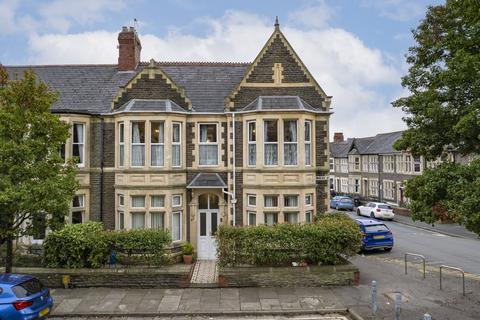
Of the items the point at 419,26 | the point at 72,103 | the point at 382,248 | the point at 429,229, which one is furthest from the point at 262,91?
the point at 429,229

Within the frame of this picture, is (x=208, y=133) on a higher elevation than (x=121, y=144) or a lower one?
higher

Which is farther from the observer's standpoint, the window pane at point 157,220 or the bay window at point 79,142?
the bay window at point 79,142

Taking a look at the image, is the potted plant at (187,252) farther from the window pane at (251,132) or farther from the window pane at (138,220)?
the window pane at (251,132)

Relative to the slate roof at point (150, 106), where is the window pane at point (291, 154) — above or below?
below

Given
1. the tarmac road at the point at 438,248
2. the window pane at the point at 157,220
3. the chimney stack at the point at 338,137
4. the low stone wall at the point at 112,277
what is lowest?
the tarmac road at the point at 438,248

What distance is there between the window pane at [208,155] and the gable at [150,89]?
2033mm

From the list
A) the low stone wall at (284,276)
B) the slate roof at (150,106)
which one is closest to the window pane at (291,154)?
the low stone wall at (284,276)

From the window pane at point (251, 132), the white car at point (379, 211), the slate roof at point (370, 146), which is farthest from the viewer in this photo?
the slate roof at point (370, 146)

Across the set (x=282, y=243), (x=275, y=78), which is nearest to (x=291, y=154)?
(x=275, y=78)

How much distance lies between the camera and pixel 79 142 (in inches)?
715

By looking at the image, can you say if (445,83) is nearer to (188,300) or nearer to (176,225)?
(188,300)

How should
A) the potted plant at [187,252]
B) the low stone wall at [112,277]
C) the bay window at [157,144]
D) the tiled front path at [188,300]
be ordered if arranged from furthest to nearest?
the bay window at [157,144] < the potted plant at [187,252] < the low stone wall at [112,277] < the tiled front path at [188,300]

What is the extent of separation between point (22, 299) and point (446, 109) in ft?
40.4

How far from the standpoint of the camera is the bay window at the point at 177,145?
17.9 meters
